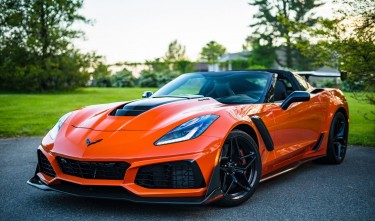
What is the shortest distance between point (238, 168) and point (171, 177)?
76 cm

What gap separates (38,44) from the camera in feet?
78.5

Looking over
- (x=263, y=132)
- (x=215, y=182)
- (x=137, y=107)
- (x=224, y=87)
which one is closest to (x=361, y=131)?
(x=224, y=87)

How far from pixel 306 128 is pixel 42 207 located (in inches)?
122

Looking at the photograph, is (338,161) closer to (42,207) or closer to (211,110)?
(211,110)

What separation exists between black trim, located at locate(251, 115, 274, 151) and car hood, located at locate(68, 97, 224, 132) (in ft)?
1.25

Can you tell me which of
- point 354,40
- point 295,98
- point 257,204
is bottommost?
point 257,204

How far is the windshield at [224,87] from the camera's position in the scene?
Result: 4785 millimetres

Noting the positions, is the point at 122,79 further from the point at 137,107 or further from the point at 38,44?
the point at 137,107

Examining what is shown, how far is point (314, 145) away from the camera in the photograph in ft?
18.5

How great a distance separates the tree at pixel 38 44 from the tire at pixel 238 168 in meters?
21.2

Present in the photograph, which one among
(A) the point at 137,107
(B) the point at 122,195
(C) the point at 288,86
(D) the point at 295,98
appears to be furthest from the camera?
(C) the point at 288,86

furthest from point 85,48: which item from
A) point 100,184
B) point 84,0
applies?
point 100,184

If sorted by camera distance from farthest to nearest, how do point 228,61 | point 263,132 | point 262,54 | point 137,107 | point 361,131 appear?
point 228,61, point 262,54, point 361,131, point 263,132, point 137,107

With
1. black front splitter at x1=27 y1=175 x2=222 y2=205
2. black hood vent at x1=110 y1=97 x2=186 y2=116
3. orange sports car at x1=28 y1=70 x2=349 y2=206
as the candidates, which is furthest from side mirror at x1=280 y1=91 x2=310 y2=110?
black front splitter at x1=27 y1=175 x2=222 y2=205
